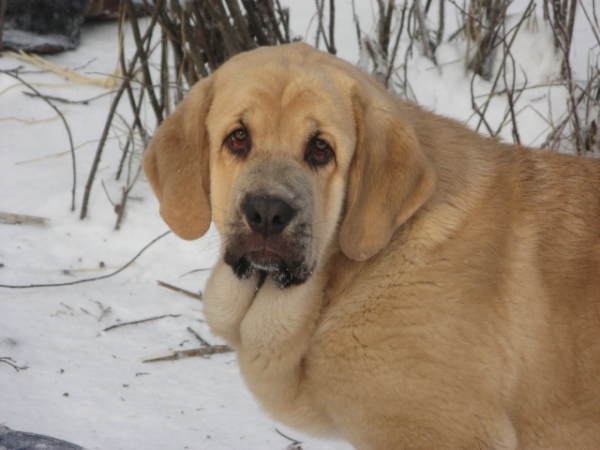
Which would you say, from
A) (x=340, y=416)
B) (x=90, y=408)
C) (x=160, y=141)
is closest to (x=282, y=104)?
(x=160, y=141)

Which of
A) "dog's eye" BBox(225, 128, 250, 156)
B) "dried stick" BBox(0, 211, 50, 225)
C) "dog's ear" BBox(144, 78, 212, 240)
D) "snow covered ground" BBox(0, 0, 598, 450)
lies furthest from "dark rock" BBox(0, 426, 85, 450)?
"dried stick" BBox(0, 211, 50, 225)

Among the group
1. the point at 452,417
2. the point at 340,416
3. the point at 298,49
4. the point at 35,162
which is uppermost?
the point at 298,49

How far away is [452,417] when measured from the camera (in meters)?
3.19

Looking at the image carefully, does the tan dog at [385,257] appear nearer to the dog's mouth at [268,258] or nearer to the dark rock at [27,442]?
the dog's mouth at [268,258]

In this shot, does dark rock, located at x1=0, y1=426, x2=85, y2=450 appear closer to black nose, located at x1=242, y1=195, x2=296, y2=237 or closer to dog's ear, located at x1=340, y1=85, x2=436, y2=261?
black nose, located at x1=242, y1=195, x2=296, y2=237

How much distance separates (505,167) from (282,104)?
3.62 ft

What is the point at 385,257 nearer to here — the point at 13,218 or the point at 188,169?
the point at 188,169

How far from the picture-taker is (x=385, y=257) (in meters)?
3.47

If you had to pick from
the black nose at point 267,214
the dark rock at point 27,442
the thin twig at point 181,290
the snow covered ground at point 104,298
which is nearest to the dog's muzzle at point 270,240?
the black nose at point 267,214

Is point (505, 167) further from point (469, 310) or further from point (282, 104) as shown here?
point (282, 104)

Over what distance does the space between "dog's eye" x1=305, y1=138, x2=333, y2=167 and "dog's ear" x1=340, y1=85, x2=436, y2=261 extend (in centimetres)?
14

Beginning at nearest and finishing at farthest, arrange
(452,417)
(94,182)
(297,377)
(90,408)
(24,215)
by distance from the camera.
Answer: (452,417), (297,377), (90,408), (24,215), (94,182)

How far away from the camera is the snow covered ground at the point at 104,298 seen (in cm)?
431

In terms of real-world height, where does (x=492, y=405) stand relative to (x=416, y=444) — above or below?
above
